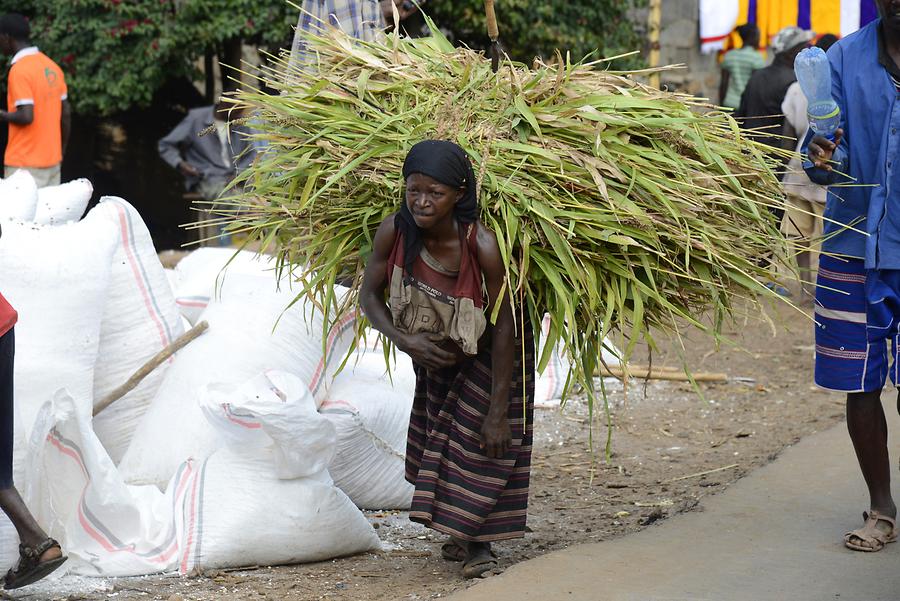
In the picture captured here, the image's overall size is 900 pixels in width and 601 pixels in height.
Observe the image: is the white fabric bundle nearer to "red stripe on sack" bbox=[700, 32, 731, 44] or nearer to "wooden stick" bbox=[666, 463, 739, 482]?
"red stripe on sack" bbox=[700, 32, 731, 44]

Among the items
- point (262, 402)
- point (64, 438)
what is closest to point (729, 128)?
point (262, 402)

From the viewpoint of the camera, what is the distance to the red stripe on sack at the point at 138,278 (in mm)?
4059

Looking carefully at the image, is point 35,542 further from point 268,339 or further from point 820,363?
point 820,363

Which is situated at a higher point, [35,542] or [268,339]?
[268,339]

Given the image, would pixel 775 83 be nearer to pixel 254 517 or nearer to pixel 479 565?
pixel 479 565

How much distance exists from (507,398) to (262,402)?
735 mm

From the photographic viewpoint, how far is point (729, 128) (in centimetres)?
329

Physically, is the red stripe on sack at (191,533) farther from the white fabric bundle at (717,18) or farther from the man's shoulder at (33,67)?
the white fabric bundle at (717,18)

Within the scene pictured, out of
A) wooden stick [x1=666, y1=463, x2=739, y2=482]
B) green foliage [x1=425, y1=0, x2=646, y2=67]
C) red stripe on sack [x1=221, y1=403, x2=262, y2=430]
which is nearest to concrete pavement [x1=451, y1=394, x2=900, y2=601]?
wooden stick [x1=666, y1=463, x2=739, y2=482]

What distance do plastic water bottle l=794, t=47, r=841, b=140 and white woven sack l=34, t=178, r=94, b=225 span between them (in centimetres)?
258

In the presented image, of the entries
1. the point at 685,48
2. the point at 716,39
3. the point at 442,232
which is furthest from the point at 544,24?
the point at 442,232

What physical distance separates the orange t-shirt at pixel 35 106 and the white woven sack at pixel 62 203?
118 inches

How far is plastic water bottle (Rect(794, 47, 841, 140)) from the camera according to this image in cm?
319

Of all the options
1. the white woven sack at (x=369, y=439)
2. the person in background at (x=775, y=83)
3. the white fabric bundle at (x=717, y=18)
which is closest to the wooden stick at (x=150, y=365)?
the white woven sack at (x=369, y=439)
